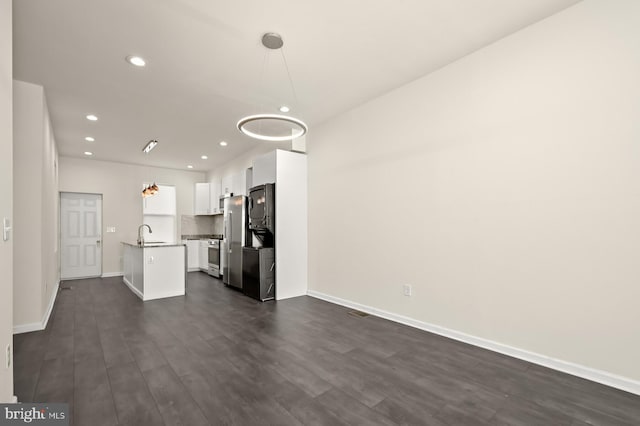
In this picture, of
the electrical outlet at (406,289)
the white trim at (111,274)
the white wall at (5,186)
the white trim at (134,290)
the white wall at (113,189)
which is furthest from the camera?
the white trim at (111,274)

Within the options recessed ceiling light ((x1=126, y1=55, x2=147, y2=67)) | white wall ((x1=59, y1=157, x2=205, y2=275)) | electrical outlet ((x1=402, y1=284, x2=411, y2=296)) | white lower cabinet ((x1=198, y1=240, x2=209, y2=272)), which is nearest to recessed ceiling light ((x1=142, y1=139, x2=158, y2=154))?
white wall ((x1=59, y1=157, x2=205, y2=275))

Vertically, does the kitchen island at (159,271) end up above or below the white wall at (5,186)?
below

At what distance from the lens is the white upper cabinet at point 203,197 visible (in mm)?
8422

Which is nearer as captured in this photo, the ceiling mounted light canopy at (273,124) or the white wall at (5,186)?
the white wall at (5,186)

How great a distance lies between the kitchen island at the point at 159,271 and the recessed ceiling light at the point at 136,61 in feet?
9.69

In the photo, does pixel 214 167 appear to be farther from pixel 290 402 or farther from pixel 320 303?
pixel 290 402

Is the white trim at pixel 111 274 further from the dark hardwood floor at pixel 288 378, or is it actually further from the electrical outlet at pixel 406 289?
the electrical outlet at pixel 406 289

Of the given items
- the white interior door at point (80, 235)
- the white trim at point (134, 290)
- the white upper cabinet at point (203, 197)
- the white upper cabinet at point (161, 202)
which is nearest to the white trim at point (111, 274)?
the white interior door at point (80, 235)

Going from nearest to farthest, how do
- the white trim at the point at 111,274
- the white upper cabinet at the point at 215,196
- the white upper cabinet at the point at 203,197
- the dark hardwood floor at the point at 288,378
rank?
1. the dark hardwood floor at the point at 288,378
2. the white trim at the point at 111,274
3. the white upper cabinet at the point at 215,196
4. the white upper cabinet at the point at 203,197

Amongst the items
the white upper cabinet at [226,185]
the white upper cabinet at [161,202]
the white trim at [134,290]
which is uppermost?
the white upper cabinet at [226,185]

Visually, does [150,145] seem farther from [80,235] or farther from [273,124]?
[80,235]

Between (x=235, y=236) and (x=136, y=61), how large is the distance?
3.28 m

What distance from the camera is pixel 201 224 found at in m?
8.92

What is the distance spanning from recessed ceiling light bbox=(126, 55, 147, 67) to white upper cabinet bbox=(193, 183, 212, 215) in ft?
17.7
